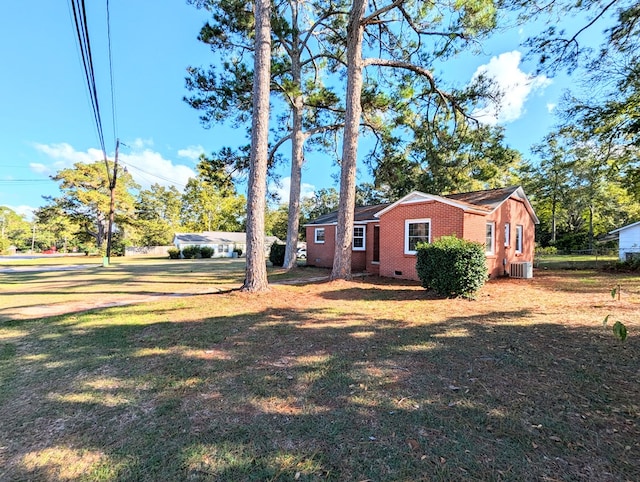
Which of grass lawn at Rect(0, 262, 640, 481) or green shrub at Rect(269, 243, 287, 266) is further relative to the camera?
green shrub at Rect(269, 243, 287, 266)

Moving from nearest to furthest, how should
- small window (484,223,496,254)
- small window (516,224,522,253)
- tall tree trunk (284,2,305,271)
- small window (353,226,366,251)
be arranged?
small window (484,223,496,254) < small window (516,224,522,253) < tall tree trunk (284,2,305,271) < small window (353,226,366,251)

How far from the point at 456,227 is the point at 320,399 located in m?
9.15

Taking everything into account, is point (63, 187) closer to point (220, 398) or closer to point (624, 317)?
point (220, 398)

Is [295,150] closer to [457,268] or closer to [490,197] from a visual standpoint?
[490,197]

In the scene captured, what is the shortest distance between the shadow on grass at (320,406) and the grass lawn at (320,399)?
0.02 metres

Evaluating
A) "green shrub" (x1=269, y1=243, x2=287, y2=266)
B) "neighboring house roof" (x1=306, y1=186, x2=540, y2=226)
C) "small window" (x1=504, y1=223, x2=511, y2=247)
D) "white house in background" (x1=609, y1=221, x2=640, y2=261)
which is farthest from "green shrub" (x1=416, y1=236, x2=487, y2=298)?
"white house in background" (x1=609, y1=221, x2=640, y2=261)

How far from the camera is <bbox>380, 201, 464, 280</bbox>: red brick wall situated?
1047 centimetres

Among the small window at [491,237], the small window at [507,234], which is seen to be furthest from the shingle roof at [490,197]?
the small window at [507,234]

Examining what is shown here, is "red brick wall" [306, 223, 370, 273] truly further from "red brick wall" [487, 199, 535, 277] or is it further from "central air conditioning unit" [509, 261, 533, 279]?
"central air conditioning unit" [509, 261, 533, 279]

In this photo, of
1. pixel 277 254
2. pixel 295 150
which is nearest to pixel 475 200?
pixel 295 150

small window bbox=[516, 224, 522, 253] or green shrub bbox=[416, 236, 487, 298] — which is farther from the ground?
small window bbox=[516, 224, 522, 253]

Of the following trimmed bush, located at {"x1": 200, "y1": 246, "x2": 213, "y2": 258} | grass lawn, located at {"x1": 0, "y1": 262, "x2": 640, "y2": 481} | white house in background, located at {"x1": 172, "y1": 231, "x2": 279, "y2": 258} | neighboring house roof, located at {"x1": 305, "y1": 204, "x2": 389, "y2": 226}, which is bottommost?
grass lawn, located at {"x1": 0, "y1": 262, "x2": 640, "y2": 481}

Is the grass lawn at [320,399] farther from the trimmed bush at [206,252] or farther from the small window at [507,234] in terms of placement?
the trimmed bush at [206,252]

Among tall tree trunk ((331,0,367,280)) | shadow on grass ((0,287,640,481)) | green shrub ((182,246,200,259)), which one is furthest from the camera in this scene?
green shrub ((182,246,200,259))
